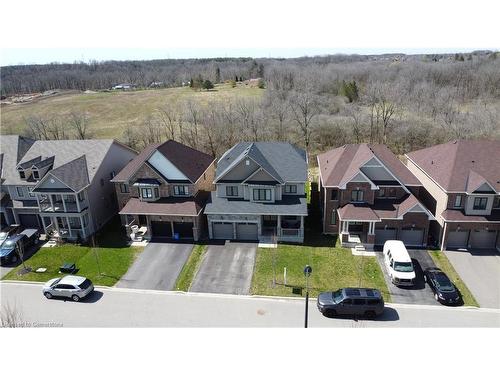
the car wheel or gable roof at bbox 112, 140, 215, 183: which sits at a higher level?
gable roof at bbox 112, 140, 215, 183

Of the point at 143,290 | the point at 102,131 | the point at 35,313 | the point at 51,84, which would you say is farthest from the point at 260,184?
the point at 51,84

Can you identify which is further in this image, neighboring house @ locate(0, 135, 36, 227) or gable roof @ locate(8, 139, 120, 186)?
neighboring house @ locate(0, 135, 36, 227)

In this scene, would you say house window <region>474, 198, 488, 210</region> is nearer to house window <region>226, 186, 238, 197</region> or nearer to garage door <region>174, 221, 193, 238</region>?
house window <region>226, 186, 238, 197</region>

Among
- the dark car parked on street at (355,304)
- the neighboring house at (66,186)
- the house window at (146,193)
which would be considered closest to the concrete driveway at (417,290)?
the dark car parked on street at (355,304)

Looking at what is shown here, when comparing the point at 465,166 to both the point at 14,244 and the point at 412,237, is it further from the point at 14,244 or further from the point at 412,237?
the point at 14,244

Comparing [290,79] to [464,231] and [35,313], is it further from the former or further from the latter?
[35,313]

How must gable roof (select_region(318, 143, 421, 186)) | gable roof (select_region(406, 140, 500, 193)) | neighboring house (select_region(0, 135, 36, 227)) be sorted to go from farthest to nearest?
1. neighboring house (select_region(0, 135, 36, 227))
2. gable roof (select_region(318, 143, 421, 186))
3. gable roof (select_region(406, 140, 500, 193))

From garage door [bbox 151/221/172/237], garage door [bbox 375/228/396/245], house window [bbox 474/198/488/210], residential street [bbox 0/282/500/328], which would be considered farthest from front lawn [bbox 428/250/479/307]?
garage door [bbox 151/221/172/237]
